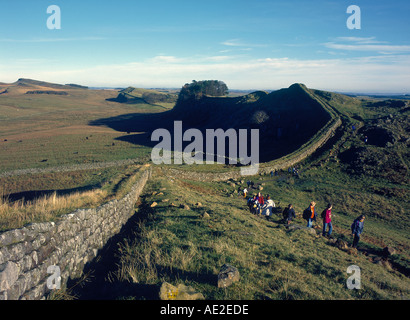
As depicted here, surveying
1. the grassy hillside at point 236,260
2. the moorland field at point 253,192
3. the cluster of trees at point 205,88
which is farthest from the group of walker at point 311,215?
the cluster of trees at point 205,88

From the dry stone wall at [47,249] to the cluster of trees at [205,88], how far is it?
295 feet

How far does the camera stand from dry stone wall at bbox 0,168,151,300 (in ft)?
16.0

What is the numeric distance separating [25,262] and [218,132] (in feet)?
180

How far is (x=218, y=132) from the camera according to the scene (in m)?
58.9

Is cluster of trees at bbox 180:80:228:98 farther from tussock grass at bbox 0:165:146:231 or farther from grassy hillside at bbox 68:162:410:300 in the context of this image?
tussock grass at bbox 0:165:146:231

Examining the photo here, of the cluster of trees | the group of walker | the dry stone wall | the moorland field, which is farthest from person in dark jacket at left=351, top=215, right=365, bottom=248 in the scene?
the cluster of trees

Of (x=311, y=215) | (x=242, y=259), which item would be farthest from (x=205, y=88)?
(x=242, y=259)

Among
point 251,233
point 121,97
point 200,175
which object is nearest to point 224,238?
point 251,233

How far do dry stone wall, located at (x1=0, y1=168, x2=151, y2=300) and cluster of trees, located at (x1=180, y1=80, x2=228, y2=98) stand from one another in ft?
295

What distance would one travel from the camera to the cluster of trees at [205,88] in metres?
99.0

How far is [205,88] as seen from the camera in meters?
103

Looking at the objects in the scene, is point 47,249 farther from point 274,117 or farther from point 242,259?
point 274,117

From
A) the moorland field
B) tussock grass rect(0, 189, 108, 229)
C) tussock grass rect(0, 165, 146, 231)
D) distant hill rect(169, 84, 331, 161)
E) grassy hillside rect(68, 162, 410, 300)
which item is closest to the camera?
grassy hillside rect(68, 162, 410, 300)

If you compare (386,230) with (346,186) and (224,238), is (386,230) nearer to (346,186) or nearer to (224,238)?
(346,186)
